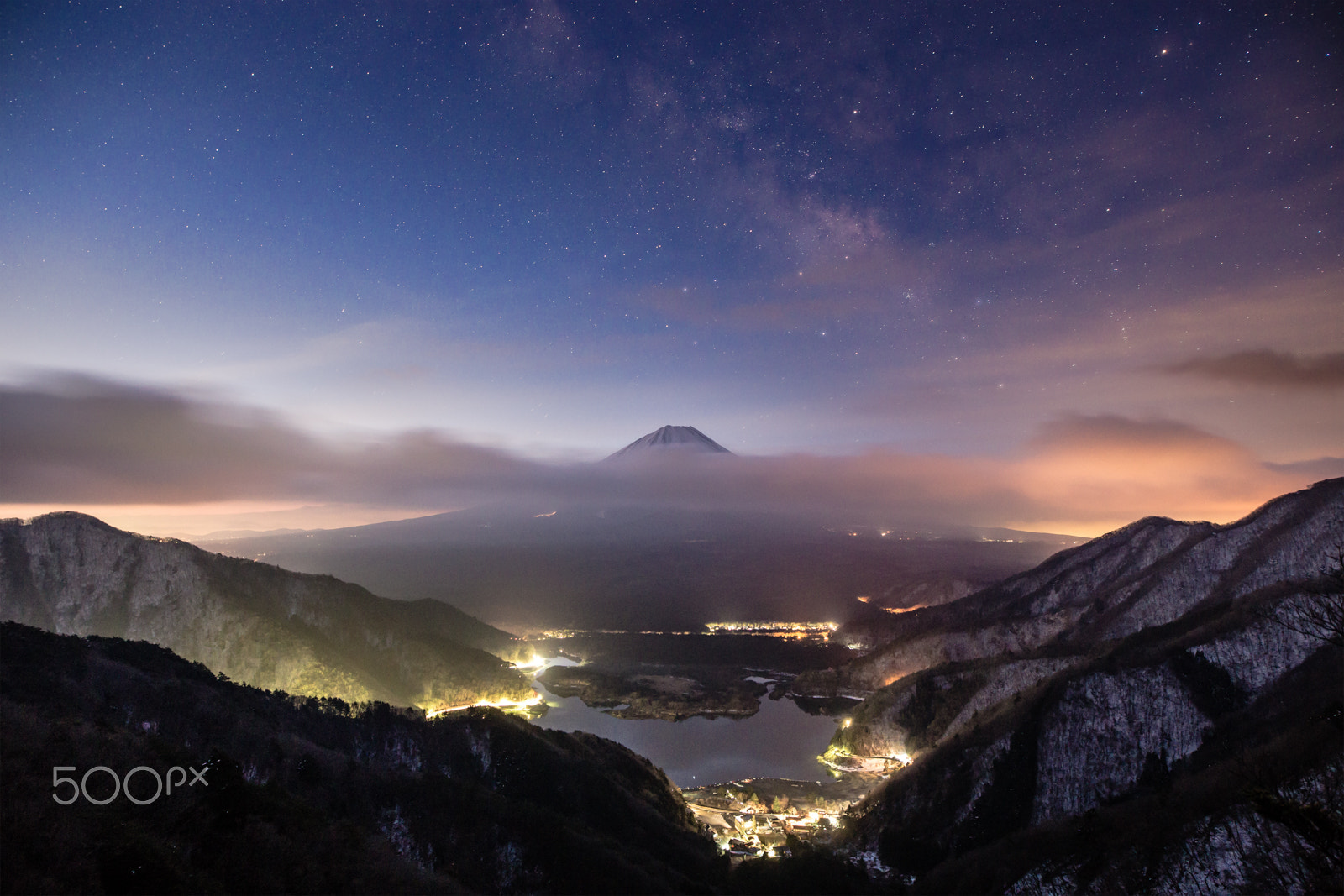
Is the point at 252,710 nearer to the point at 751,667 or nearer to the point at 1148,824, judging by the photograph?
the point at 1148,824

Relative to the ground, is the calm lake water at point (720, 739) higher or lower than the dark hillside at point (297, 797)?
lower

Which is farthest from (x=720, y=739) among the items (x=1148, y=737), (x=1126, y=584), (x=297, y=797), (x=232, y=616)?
(x=232, y=616)

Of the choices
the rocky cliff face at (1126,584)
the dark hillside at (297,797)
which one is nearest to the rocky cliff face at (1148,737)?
the rocky cliff face at (1126,584)

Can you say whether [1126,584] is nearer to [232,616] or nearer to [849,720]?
[849,720]

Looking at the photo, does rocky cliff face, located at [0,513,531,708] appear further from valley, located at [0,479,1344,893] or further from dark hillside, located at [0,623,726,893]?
dark hillside, located at [0,623,726,893]

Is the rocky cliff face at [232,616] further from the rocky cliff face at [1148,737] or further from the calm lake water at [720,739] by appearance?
the rocky cliff face at [1148,737]

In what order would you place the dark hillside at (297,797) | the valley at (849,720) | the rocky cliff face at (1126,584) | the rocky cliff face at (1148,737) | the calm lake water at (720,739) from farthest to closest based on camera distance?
the calm lake water at (720,739), the rocky cliff face at (1126,584), the valley at (849,720), the rocky cliff face at (1148,737), the dark hillside at (297,797)

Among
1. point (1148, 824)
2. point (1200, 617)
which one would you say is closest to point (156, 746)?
point (1148, 824)
